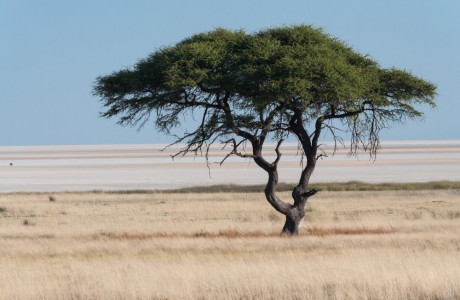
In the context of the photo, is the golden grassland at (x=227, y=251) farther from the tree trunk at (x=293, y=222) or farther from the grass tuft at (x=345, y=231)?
the tree trunk at (x=293, y=222)

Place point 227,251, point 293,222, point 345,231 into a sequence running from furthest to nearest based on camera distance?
point 345,231
point 293,222
point 227,251

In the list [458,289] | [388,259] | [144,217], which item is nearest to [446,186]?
[144,217]

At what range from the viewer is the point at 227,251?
2677 cm

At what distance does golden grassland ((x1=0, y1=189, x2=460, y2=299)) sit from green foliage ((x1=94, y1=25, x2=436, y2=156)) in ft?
11.4

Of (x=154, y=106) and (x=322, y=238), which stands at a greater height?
(x=154, y=106)

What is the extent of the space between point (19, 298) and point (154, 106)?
1631 centimetres

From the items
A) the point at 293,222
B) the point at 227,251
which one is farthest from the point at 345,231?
the point at 227,251

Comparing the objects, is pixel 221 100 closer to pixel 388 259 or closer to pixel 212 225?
pixel 212 225

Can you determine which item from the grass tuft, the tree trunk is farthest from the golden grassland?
the tree trunk

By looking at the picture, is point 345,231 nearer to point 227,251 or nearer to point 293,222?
point 293,222

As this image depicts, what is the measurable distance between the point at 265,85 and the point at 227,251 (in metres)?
6.18

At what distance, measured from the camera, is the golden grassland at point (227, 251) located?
1823cm

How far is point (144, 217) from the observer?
4188 centimetres

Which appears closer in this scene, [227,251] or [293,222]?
[227,251]
